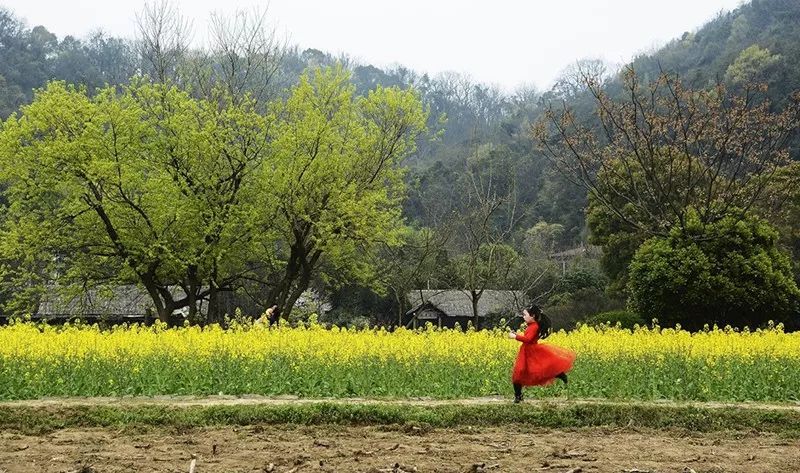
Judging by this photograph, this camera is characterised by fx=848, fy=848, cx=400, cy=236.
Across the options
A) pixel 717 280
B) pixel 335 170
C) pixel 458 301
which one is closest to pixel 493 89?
pixel 458 301

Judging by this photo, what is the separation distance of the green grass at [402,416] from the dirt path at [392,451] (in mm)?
395

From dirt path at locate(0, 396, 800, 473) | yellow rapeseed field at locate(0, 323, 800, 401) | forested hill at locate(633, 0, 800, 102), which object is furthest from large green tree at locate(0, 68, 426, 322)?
forested hill at locate(633, 0, 800, 102)

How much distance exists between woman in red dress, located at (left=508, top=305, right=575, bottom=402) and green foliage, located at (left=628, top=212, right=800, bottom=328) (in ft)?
41.8

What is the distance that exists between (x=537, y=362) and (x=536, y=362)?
0.01 m

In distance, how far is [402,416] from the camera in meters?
9.15

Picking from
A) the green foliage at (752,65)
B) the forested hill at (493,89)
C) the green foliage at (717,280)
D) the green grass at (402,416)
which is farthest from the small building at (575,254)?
the green grass at (402,416)

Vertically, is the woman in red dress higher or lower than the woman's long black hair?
lower

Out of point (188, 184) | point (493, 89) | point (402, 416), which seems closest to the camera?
point (402, 416)

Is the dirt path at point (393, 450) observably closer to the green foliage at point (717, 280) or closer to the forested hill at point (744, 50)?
the green foliage at point (717, 280)

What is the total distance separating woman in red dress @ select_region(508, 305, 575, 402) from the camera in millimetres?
10312

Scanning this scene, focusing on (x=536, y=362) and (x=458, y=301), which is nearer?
(x=536, y=362)

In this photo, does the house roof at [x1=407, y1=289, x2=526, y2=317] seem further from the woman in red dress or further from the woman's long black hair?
the woman in red dress

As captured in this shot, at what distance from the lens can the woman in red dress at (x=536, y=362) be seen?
33.8ft

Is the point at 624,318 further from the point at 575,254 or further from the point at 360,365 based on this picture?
the point at 575,254
